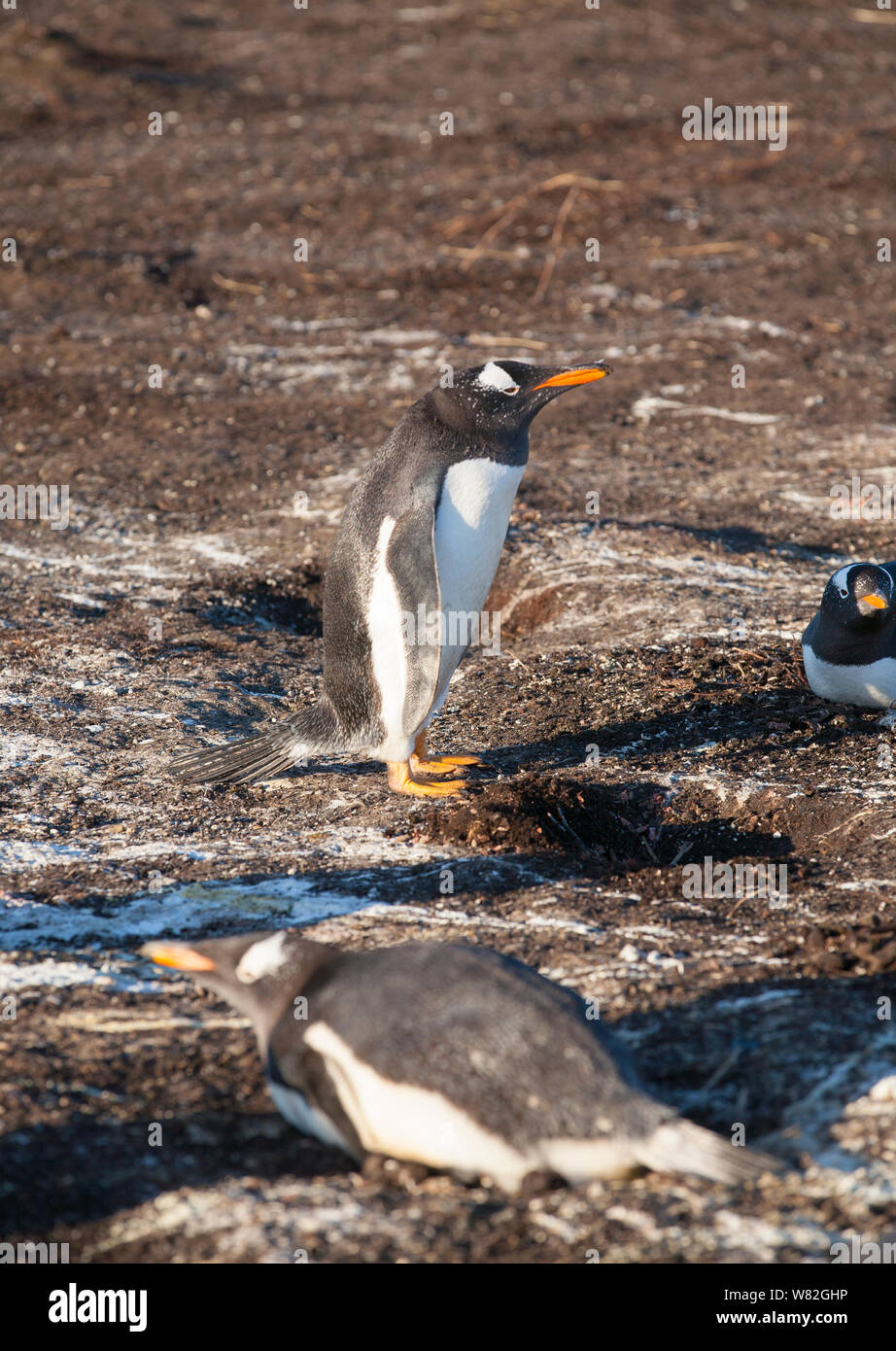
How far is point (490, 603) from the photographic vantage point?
6.82 meters

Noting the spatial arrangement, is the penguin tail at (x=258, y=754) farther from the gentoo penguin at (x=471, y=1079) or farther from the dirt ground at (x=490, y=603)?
the gentoo penguin at (x=471, y=1079)

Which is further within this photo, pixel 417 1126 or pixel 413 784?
pixel 413 784

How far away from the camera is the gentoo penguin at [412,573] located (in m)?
4.91

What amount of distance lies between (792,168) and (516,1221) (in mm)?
11557

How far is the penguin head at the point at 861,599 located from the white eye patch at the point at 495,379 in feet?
4.96

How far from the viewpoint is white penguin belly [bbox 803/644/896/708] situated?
523 centimetres

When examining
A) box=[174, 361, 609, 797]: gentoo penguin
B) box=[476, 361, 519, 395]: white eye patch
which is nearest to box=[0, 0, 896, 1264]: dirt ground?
box=[174, 361, 609, 797]: gentoo penguin

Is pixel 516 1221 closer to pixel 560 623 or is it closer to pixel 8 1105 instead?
pixel 8 1105

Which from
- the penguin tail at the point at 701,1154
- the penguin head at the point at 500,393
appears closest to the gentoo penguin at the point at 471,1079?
→ the penguin tail at the point at 701,1154

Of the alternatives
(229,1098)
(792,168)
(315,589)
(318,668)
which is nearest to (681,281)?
(792,168)

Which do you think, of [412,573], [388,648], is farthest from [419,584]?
[388,648]

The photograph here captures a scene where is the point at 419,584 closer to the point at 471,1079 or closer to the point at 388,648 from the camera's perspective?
the point at 388,648

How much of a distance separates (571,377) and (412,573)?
95cm

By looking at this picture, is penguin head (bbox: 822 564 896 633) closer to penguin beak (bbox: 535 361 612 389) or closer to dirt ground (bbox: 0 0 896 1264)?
dirt ground (bbox: 0 0 896 1264)
